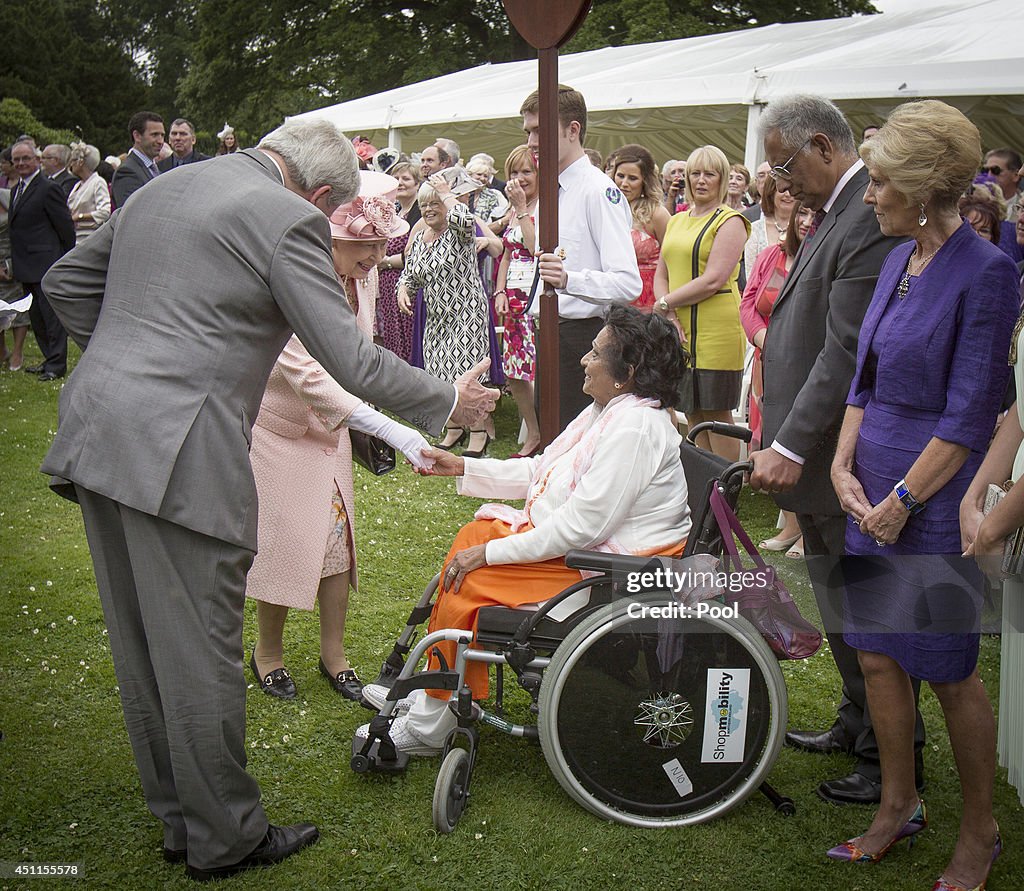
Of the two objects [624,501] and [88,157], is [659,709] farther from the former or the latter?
[88,157]

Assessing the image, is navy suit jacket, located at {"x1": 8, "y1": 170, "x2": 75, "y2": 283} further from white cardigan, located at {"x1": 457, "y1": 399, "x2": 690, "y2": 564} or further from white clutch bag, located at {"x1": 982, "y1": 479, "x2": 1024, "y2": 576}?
white clutch bag, located at {"x1": 982, "y1": 479, "x2": 1024, "y2": 576}

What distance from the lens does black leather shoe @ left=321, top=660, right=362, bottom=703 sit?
4.11m

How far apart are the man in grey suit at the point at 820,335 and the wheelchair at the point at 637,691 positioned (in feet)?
0.67

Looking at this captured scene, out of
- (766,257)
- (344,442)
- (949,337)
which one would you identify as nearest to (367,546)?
(344,442)

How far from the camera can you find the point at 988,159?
8531mm

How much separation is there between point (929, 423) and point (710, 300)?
3.82 meters

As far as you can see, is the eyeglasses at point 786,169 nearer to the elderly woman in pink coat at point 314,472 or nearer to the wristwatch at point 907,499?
the wristwatch at point 907,499

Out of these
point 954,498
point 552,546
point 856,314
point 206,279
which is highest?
point 206,279

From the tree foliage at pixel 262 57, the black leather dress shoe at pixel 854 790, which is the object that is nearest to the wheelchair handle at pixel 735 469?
the black leather dress shoe at pixel 854 790

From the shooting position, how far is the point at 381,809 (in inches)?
→ 132

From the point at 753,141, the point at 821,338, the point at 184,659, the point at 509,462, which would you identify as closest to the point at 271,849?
the point at 184,659

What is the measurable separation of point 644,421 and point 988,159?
259 inches

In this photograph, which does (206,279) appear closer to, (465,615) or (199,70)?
(465,615)

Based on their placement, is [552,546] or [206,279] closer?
[206,279]
